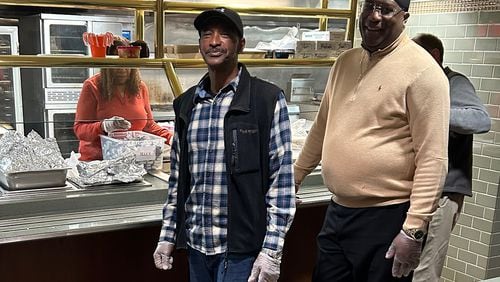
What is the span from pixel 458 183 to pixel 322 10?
1.50m

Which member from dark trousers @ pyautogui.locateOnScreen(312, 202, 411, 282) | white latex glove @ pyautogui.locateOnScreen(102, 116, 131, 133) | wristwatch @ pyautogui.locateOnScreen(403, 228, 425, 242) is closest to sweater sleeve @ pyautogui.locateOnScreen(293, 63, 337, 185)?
dark trousers @ pyautogui.locateOnScreen(312, 202, 411, 282)

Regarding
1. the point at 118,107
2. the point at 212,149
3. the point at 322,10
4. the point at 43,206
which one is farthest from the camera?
the point at 322,10

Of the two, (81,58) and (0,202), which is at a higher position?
(81,58)

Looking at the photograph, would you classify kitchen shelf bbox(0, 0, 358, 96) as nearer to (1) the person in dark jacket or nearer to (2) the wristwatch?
(1) the person in dark jacket

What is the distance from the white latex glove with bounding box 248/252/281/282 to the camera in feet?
5.29

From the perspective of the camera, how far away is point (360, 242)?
1841 millimetres

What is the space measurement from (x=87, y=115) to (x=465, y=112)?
5.56 feet

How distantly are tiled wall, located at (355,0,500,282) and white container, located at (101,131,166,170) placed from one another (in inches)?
80.0

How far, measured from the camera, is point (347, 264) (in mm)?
1910

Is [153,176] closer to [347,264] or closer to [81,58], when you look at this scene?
[81,58]

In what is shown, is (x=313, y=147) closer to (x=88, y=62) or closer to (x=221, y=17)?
(x=221, y=17)

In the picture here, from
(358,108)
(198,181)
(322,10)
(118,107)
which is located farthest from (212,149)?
(322,10)

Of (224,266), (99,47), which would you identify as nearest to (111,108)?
(99,47)

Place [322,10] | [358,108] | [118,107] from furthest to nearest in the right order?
[322,10]
[118,107]
[358,108]
